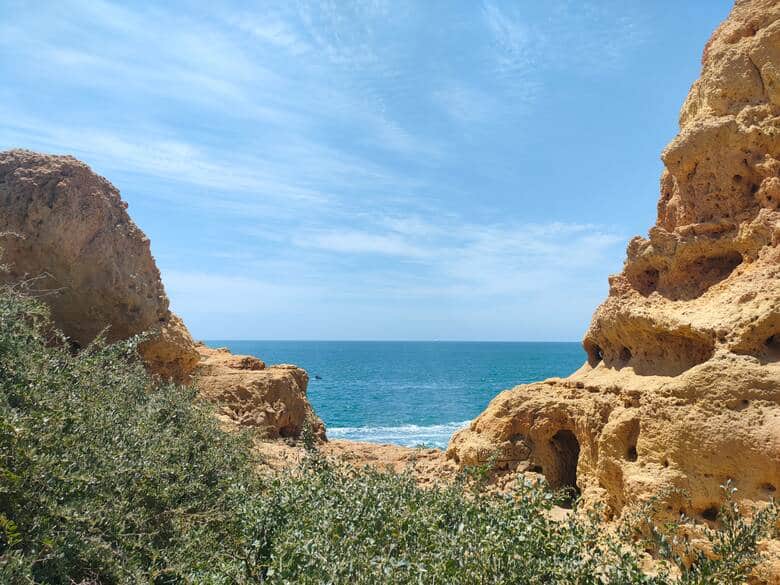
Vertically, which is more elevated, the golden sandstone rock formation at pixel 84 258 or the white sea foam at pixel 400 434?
the golden sandstone rock formation at pixel 84 258

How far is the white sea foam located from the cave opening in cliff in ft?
67.1

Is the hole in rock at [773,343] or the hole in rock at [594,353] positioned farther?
the hole in rock at [594,353]

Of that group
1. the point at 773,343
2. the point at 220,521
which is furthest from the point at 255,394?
the point at 773,343

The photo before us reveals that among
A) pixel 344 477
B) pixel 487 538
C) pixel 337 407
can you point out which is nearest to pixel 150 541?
pixel 344 477

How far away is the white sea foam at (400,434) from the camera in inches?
1314

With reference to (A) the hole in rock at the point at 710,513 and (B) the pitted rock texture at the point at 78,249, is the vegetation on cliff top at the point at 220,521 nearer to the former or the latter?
(A) the hole in rock at the point at 710,513

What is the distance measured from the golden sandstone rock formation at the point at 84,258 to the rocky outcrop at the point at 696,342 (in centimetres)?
812

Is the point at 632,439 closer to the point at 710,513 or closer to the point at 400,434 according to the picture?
the point at 710,513

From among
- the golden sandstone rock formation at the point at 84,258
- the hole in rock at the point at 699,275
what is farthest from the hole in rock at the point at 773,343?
the golden sandstone rock formation at the point at 84,258

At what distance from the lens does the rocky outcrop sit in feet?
22.8

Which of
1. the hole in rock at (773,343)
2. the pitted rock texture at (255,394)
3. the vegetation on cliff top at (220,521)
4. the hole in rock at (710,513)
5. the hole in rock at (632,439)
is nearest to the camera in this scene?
the vegetation on cliff top at (220,521)

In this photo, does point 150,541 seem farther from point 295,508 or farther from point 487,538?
point 487,538

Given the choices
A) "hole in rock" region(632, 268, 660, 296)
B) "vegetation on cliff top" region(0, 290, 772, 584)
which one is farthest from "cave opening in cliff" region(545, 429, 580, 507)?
"vegetation on cliff top" region(0, 290, 772, 584)

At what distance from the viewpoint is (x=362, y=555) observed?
410 centimetres
